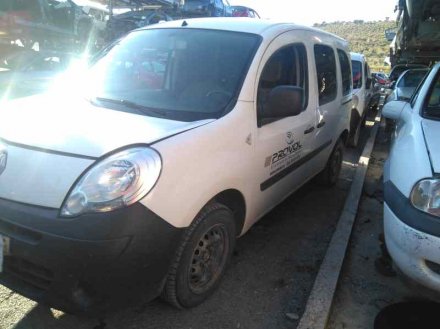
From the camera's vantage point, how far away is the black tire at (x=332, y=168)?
5.38m

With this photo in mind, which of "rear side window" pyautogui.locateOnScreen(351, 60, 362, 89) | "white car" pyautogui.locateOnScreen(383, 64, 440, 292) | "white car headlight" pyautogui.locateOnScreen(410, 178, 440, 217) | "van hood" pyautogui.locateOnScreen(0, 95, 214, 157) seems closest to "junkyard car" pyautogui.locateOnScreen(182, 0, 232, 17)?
"rear side window" pyautogui.locateOnScreen(351, 60, 362, 89)

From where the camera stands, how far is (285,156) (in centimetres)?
363

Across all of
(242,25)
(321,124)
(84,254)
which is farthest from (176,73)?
(321,124)

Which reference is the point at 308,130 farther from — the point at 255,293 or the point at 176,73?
the point at 255,293

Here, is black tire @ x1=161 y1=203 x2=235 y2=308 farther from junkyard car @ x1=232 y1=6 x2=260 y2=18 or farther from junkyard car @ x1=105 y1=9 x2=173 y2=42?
junkyard car @ x1=232 y1=6 x2=260 y2=18

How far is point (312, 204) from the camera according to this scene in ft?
16.5

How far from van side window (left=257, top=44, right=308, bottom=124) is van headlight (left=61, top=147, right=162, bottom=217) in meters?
1.17

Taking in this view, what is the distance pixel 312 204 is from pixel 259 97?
2.18 m

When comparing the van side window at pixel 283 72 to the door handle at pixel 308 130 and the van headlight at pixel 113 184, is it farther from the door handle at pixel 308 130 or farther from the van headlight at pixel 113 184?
the van headlight at pixel 113 184

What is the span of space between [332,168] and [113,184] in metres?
3.78

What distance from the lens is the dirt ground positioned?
2.95 metres

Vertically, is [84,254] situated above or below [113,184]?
below

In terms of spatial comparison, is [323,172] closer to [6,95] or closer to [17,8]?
[6,95]

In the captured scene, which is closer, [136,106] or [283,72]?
[136,106]
